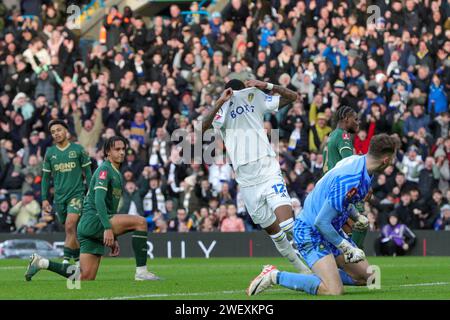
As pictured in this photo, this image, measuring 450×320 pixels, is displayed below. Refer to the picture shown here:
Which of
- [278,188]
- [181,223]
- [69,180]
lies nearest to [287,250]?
[278,188]

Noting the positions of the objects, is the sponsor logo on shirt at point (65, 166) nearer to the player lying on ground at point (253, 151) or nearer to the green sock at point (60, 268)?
the green sock at point (60, 268)

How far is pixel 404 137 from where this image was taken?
1094 inches

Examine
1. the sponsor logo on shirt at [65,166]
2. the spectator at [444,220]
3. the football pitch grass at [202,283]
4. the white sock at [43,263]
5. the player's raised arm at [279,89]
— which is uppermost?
the player's raised arm at [279,89]

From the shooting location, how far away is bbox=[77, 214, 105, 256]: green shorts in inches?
663

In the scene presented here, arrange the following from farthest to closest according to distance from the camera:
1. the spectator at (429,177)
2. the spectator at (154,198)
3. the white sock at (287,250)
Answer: the spectator at (154,198)
the spectator at (429,177)
the white sock at (287,250)

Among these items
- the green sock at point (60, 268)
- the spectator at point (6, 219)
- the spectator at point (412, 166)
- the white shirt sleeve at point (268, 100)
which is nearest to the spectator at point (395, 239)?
the spectator at point (412, 166)

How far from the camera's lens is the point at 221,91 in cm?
2955

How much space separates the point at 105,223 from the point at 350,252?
4672 mm

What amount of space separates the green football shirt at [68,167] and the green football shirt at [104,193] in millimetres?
3087

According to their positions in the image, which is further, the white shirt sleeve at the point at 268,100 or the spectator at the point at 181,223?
the spectator at the point at 181,223

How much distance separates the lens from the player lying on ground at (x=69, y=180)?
19938mm

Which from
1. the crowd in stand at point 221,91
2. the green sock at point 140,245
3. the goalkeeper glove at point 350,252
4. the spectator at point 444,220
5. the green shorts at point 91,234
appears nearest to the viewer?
the goalkeeper glove at point 350,252

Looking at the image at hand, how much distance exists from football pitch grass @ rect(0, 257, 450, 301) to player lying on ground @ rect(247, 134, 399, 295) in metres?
0.18

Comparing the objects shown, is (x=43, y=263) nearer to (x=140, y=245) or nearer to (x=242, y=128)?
(x=140, y=245)
